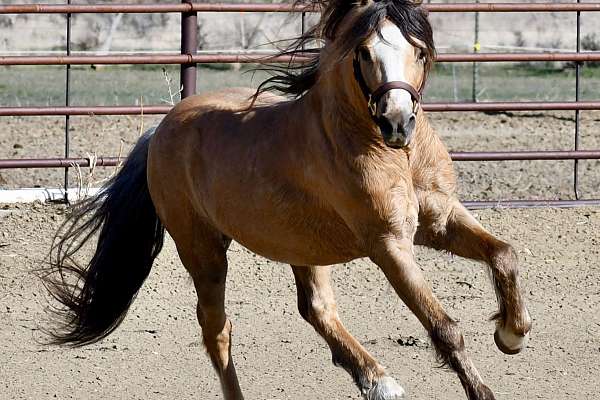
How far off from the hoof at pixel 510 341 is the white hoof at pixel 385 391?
16.1 inches

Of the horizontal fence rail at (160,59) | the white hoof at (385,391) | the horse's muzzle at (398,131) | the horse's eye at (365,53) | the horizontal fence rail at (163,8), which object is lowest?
the white hoof at (385,391)

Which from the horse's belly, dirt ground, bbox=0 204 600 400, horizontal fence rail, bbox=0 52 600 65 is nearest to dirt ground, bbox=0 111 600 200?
horizontal fence rail, bbox=0 52 600 65

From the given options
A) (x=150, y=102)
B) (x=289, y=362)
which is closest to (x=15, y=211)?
(x=289, y=362)

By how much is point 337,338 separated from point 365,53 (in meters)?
1.37

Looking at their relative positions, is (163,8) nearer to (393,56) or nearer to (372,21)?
(372,21)

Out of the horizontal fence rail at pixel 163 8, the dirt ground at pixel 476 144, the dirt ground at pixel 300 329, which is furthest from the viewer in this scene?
the dirt ground at pixel 476 144

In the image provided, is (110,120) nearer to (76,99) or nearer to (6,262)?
(76,99)

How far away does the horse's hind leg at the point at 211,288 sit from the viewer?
16.1 ft

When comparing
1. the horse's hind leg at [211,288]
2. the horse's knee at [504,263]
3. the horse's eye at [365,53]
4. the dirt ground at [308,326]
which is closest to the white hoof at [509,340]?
the horse's knee at [504,263]

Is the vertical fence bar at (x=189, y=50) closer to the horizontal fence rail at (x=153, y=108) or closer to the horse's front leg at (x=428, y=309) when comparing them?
the horizontal fence rail at (x=153, y=108)

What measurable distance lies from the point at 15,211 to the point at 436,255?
2.70 m

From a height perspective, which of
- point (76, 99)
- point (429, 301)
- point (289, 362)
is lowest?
point (76, 99)

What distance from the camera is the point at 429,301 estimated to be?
3.81m

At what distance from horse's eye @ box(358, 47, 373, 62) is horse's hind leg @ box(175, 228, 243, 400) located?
155 cm
